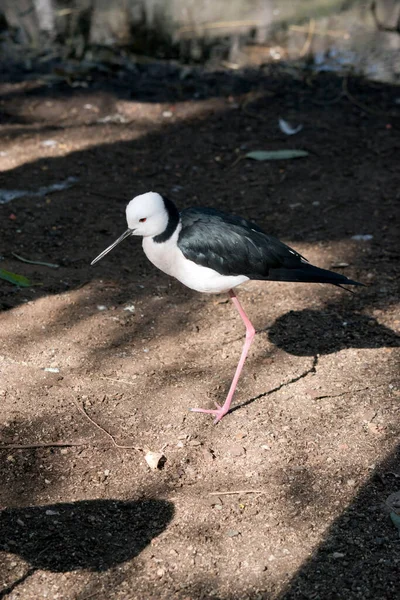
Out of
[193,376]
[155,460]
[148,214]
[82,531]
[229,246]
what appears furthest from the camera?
[193,376]

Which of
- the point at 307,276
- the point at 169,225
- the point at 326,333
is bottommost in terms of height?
the point at 326,333

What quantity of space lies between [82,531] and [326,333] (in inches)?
82.9

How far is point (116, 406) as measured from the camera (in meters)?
4.13

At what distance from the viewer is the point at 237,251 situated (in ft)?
13.8

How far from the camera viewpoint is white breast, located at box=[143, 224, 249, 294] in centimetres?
413

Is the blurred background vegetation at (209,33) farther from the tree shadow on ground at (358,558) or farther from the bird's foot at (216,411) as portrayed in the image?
the tree shadow on ground at (358,558)

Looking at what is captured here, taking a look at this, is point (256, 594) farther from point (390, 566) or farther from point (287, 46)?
point (287, 46)

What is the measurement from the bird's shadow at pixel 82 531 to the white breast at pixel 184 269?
1.21 m

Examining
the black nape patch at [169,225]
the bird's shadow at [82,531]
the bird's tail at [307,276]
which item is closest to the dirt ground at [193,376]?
the bird's shadow at [82,531]

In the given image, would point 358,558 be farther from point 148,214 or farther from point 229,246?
point 148,214

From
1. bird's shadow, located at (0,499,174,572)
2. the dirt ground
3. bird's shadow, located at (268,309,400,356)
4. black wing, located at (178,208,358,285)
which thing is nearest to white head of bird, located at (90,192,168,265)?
black wing, located at (178,208,358,285)

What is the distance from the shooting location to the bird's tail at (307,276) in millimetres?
4250

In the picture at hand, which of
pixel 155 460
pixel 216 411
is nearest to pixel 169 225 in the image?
pixel 216 411

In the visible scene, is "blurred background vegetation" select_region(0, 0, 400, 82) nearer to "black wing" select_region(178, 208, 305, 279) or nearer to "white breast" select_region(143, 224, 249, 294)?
"black wing" select_region(178, 208, 305, 279)
